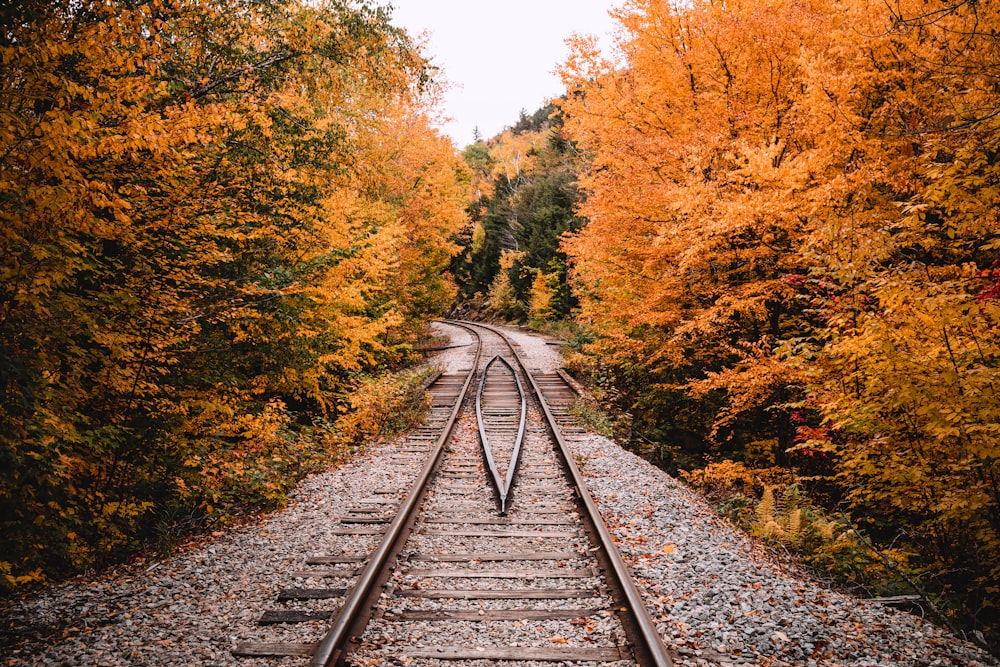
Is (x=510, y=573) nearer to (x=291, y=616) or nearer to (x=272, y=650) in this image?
(x=291, y=616)

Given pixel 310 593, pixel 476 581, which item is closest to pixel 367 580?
pixel 310 593

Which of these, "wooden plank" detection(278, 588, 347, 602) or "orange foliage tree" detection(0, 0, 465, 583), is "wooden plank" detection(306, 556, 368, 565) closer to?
"wooden plank" detection(278, 588, 347, 602)

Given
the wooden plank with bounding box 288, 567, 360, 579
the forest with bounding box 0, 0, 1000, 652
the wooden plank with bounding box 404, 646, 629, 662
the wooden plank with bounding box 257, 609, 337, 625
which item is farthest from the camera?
the wooden plank with bounding box 288, 567, 360, 579

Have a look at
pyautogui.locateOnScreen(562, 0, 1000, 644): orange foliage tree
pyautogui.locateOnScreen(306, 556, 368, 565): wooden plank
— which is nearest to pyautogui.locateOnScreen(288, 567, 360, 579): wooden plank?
pyautogui.locateOnScreen(306, 556, 368, 565): wooden plank

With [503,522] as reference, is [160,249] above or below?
above

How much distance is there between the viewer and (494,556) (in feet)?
17.1

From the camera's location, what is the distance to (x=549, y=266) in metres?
31.4

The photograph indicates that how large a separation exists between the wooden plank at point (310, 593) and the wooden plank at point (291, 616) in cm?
21

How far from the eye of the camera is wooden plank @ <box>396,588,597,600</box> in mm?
4469

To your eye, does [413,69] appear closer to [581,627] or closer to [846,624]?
[581,627]

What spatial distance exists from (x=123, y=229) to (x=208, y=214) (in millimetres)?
1232

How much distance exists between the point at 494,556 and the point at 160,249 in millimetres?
4748

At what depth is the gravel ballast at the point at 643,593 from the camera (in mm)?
3691

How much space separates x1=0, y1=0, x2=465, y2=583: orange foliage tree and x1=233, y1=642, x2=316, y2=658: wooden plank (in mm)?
1909
